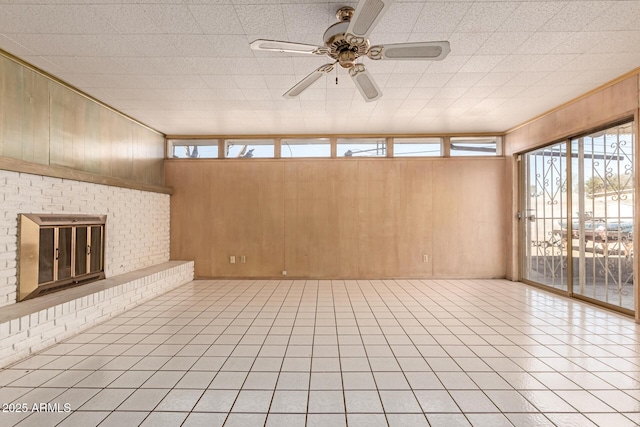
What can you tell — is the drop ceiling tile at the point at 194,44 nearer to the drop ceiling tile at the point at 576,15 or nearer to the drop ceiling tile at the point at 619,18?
the drop ceiling tile at the point at 576,15

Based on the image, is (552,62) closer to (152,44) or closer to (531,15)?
(531,15)

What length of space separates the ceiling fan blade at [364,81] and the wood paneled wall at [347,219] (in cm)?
347

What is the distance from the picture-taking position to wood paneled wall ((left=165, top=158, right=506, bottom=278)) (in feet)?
20.7

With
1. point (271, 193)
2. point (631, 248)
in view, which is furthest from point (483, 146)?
point (271, 193)

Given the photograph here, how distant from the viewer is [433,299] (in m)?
4.81

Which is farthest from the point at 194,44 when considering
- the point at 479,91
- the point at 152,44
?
the point at 479,91

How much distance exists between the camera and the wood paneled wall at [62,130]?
3.24 meters

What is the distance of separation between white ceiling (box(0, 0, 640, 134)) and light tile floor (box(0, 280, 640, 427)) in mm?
2914

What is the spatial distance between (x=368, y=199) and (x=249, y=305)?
3.15 m

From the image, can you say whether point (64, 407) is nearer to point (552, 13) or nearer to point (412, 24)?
point (412, 24)

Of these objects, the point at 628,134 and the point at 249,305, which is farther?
the point at 249,305

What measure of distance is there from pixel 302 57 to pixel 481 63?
6.32 ft

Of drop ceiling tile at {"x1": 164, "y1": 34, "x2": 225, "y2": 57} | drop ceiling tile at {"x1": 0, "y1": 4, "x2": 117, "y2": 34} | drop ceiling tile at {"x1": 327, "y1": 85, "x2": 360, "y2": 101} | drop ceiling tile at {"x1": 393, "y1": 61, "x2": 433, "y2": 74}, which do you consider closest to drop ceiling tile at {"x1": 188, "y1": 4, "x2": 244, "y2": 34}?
drop ceiling tile at {"x1": 164, "y1": 34, "x2": 225, "y2": 57}

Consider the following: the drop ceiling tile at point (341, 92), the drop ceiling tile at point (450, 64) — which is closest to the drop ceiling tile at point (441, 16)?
the drop ceiling tile at point (450, 64)
